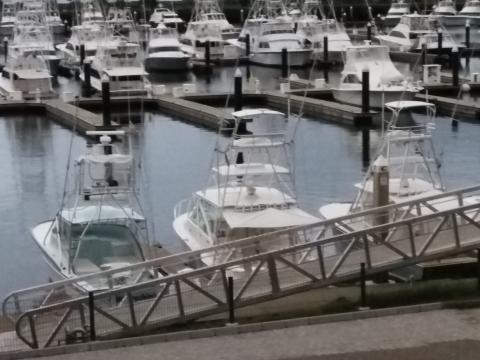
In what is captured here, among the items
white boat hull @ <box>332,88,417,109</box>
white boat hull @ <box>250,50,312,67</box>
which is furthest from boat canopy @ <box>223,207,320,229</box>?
white boat hull @ <box>250,50,312,67</box>

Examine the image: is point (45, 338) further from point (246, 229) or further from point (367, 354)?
point (246, 229)

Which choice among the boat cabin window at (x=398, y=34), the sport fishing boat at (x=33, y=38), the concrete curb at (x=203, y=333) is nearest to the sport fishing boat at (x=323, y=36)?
the boat cabin window at (x=398, y=34)

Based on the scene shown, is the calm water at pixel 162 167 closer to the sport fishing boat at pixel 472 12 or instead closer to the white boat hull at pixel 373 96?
the white boat hull at pixel 373 96

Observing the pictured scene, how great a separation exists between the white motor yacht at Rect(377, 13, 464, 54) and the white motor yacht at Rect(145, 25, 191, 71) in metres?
14.0

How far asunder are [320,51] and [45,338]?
54987 millimetres

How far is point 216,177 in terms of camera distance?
22406 mm

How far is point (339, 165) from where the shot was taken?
3312cm

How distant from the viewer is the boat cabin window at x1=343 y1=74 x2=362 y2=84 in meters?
46.3

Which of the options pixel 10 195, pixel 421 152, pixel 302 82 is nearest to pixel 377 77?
pixel 302 82

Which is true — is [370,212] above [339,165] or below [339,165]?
above

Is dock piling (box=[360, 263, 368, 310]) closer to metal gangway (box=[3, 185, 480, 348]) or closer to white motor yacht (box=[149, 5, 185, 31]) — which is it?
metal gangway (box=[3, 185, 480, 348])

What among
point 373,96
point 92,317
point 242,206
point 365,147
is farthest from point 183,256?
point 373,96

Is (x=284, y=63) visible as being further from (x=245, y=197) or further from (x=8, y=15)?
(x=245, y=197)

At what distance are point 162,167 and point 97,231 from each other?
1383 centimetres
